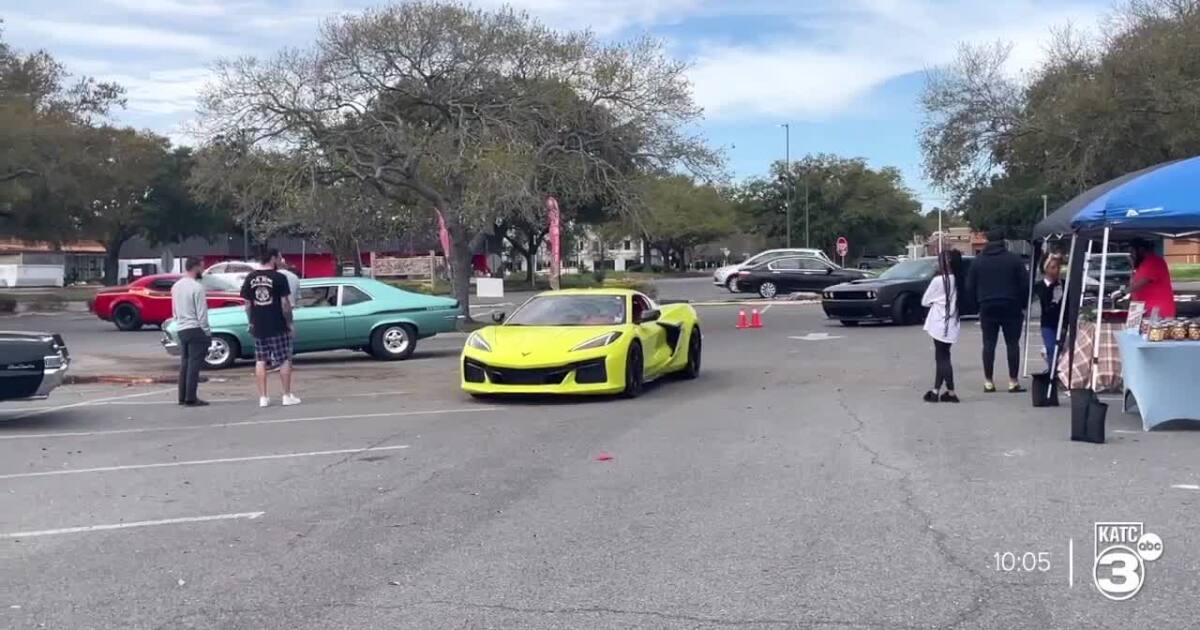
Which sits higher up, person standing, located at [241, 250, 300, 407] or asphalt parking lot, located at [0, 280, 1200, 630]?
person standing, located at [241, 250, 300, 407]

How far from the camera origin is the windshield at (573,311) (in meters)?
14.7

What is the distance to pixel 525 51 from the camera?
27094 millimetres

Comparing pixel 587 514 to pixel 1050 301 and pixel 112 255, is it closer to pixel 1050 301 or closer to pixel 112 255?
pixel 1050 301

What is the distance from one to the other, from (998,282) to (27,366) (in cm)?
962

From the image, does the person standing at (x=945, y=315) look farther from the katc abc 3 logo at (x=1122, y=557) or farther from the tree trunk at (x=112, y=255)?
the tree trunk at (x=112, y=255)

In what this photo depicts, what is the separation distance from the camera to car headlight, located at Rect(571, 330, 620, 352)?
1374cm

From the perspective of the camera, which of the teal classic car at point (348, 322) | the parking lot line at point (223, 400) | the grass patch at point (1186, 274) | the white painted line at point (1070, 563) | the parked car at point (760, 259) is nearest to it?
the white painted line at point (1070, 563)

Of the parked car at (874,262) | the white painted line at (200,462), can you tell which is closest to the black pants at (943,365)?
the white painted line at (200,462)

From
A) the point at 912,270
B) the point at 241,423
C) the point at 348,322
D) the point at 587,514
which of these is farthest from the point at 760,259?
the point at 587,514

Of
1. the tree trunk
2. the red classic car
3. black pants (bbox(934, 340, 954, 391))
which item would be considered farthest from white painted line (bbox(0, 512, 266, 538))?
Answer: the tree trunk

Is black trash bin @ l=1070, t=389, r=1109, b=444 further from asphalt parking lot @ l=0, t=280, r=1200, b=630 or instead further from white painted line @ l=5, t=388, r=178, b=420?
white painted line @ l=5, t=388, r=178, b=420

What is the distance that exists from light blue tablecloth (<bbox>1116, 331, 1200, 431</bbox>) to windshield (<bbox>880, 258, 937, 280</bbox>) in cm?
1514

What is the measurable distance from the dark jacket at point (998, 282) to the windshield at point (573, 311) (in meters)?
3.82

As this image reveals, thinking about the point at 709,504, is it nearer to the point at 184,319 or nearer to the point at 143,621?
the point at 143,621
